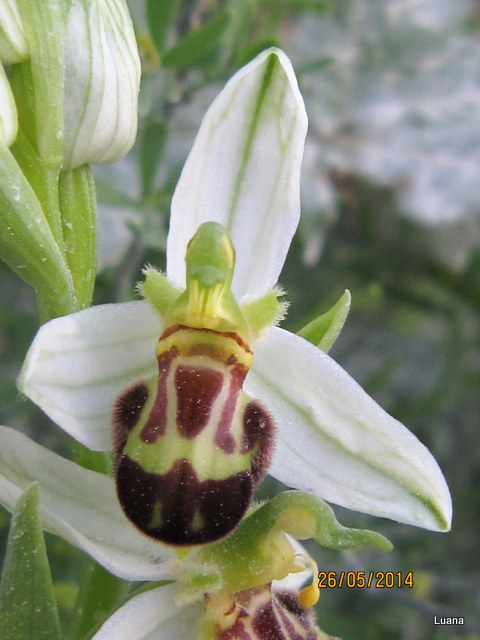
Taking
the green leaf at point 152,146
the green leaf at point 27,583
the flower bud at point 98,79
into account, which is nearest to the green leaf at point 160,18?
the green leaf at point 152,146

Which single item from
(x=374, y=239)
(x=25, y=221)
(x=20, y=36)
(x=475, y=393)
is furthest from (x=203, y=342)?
(x=475, y=393)

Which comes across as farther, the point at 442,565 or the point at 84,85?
the point at 442,565

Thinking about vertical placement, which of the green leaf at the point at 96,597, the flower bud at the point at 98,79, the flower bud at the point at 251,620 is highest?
the flower bud at the point at 98,79

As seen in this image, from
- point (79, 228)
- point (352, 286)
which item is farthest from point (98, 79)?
point (352, 286)

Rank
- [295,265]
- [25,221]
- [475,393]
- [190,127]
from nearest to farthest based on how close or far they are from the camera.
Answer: [25,221] < [190,127] < [295,265] < [475,393]

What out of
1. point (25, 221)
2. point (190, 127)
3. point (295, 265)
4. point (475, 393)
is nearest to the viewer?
point (25, 221)

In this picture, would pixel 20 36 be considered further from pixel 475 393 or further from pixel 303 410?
pixel 475 393

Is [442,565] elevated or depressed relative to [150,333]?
depressed
